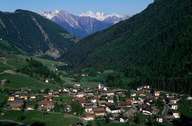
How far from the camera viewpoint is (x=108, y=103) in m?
155

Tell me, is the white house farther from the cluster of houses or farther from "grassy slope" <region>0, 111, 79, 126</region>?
"grassy slope" <region>0, 111, 79, 126</region>

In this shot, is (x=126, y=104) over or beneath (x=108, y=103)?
beneath

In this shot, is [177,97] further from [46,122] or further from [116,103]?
[46,122]

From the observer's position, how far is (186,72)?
19562 centimetres

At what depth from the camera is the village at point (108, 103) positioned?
13550 centimetres

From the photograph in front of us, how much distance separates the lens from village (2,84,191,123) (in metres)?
136

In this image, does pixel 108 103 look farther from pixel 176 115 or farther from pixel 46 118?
pixel 46 118

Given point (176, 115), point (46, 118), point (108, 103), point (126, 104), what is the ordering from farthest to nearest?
point (108, 103) < point (126, 104) < point (176, 115) < point (46, 118)

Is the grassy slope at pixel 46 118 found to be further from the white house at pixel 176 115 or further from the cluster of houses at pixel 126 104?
the white house at pixel 176 115

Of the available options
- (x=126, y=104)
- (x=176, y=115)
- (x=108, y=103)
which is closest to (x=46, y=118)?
(x=126, y=104)

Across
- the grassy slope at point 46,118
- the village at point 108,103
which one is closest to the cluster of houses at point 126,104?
the village at point 108,103

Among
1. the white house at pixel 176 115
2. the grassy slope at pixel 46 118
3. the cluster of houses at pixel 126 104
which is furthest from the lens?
the cluster of houses at pixel 126 104

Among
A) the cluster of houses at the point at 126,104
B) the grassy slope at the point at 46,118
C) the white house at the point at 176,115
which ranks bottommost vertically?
the grassy slope at the point at 46,118

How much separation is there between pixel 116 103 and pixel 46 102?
2033 centimetres
